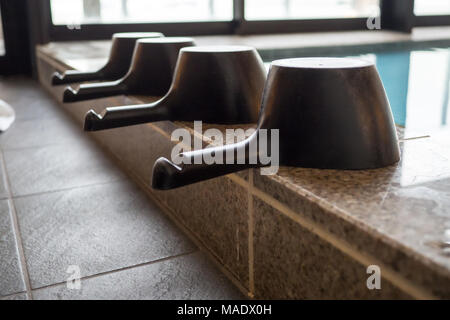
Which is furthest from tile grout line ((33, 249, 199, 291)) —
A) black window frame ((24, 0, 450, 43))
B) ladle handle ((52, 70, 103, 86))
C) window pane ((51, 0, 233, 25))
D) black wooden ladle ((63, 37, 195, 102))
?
window pane ((51, 0, 233, 25))

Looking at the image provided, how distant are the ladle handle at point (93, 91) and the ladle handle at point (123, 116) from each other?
0.20 meters

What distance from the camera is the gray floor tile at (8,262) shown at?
799mm

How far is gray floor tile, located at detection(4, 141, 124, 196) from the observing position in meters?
1.31

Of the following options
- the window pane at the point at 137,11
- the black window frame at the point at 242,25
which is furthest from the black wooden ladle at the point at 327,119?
the window pane at the point at 137,11

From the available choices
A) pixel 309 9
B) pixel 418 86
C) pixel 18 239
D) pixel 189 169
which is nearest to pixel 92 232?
pixel 18 239

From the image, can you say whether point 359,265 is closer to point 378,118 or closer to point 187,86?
point 378,118

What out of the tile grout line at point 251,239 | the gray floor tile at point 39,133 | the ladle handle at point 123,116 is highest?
the ladle handle at point 123,116

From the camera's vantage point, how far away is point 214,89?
0.96 metres

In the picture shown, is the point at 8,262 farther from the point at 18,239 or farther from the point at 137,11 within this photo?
the point at 137,11

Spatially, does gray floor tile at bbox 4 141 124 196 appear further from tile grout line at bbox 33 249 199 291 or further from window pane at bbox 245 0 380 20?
window pane at bbox 245 0 380 20

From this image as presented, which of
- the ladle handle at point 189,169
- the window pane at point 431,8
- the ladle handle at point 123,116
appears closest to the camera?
the ladle handle at point 189,169

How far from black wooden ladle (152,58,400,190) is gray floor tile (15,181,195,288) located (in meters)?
0.34

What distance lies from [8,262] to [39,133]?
1086mm

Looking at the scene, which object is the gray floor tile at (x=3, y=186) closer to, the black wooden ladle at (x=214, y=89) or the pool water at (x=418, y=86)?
the black wooden ladle at (x=214, y=89)
